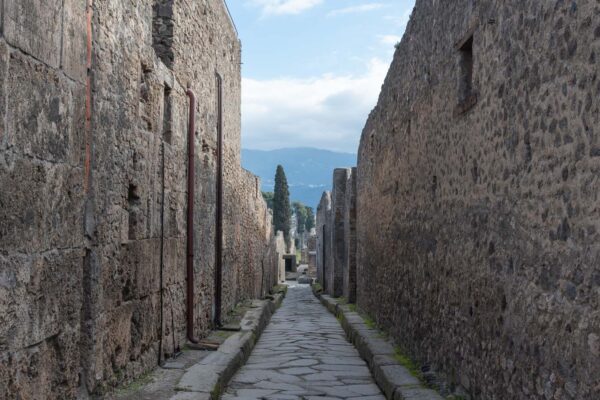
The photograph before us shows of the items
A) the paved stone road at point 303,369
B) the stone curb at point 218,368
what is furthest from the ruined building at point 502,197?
the stone curb at point 218,368

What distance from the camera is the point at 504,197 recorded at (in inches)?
159

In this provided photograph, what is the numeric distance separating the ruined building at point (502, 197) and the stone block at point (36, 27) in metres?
2.26

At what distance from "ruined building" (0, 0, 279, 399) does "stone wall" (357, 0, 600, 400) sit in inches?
89.0

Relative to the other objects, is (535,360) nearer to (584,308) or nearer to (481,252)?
(584,308)

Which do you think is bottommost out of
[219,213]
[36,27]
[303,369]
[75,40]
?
[303,369]

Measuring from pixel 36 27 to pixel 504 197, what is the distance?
2586 millimetres

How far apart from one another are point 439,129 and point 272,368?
9.47 feet

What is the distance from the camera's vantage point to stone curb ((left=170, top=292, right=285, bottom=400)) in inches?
196

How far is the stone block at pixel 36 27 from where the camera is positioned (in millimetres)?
2781

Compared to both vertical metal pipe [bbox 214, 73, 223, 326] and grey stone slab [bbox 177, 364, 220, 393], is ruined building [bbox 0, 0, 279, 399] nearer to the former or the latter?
vertical metal pipe [bbox 214, 73, 223, 326]

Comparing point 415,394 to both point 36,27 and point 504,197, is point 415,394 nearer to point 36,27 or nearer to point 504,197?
point 504,197

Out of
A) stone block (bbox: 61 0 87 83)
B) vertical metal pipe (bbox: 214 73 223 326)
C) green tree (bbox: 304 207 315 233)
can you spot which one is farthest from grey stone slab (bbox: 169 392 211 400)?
green tree (bbox: 304 207 315 233)

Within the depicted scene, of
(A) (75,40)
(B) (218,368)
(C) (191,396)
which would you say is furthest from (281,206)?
(A) (75,40)

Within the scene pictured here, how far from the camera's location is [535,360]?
11.3ft
